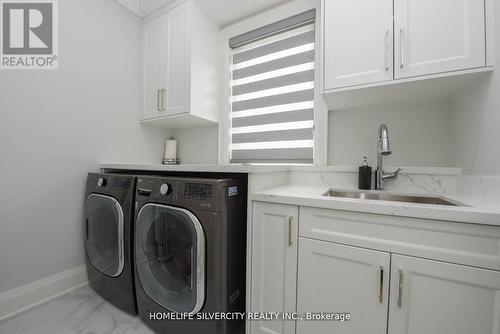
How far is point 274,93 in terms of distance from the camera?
1.78 meters

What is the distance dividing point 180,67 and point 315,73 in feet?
3.82

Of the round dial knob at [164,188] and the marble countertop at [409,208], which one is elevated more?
the round dial knob at [164,188]

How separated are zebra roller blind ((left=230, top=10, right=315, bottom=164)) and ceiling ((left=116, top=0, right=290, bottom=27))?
16 cm

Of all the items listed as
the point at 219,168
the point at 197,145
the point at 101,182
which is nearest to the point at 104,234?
the point at 101,182

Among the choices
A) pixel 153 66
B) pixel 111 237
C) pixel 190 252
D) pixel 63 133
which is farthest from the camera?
pixel 153 66

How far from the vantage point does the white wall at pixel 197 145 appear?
2.08m

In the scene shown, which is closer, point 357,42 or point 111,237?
point 357,42

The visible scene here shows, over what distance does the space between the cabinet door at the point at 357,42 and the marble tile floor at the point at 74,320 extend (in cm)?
189

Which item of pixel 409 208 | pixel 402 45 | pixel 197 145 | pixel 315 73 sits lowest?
pixel 409 208

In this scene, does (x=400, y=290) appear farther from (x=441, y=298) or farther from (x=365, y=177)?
(x=365, y=177)

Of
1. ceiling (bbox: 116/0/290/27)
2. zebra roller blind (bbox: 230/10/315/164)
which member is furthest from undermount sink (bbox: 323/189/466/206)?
ceiling (bbox: 116/0/290/27)

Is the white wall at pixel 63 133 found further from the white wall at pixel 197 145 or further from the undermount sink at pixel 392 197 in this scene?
the undermount sink at pixel 392 197

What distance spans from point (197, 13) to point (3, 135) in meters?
1.68

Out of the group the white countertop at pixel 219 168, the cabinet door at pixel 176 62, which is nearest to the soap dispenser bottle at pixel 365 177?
the white countertop at pixel 219 168
